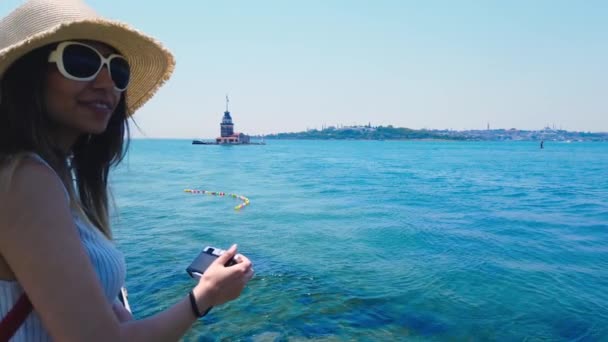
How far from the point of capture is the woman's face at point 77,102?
4.72ft

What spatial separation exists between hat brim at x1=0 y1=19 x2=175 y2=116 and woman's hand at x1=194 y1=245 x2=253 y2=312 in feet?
3.27

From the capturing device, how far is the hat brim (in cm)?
133

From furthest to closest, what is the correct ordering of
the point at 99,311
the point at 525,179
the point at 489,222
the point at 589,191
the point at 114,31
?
the point at 525,179
the point at 589,191
the point at 489,222
the point at 114,31
the point at 99,311

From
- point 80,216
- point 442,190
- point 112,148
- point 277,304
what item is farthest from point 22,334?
point 442,190

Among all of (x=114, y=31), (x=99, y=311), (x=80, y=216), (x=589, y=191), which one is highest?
(x=114, y=31)

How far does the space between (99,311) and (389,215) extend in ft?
54.9

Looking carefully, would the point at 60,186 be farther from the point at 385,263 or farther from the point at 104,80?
the point at 385,263

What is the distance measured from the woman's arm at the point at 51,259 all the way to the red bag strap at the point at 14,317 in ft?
0.29

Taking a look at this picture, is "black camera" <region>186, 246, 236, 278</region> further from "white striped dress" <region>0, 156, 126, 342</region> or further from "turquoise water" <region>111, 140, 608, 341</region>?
"turquoise water" <region>111, 140, 608, 341</region>

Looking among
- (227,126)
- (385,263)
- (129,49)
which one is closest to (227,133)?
(227,126)

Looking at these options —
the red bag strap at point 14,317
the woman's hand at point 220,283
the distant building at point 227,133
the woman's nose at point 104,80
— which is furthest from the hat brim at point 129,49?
the distant building at point 227,133

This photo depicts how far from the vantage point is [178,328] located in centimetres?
148

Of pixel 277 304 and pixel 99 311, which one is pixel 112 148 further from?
pixel 277 304

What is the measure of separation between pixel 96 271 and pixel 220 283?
0.44 metres
